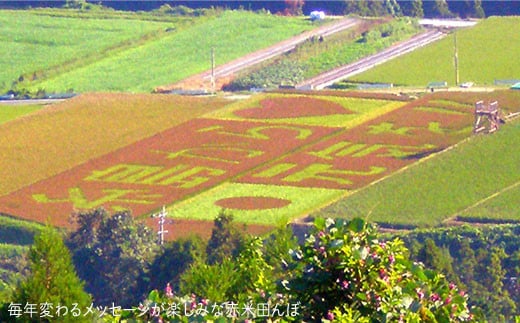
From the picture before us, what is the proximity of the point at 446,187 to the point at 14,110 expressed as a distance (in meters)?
18.8

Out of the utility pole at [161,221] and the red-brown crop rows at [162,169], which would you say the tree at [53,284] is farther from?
the red-brown crop rows at [162,169]

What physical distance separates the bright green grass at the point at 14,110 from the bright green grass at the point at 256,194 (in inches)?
475

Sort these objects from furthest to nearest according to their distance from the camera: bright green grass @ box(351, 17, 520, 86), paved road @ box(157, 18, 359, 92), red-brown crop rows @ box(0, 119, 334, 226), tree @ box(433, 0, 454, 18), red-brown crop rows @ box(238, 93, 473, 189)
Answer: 1. tree @ box(433, 0, 454, 18)
2. paved road @ box(157, 18, 359, 92)
3. bright green grass @ box(351, 17, 520, 86)
4. red-brown crop rows @ box(238, 93, 473, 189)
5. red-brown crop rows @ box(0, 119, 334, 226)

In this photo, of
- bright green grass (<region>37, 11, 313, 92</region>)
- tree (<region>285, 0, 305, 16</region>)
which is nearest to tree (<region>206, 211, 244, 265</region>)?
bright green grass (<region>37, 11, 313, 92</region>)

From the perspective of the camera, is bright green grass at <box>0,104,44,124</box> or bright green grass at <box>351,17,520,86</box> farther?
bright green grass at <box>351,17,520,86</box>

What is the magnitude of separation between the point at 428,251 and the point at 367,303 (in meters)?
16.6

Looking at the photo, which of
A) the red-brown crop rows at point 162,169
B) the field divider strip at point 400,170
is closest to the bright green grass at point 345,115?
the red-brown crop rows at point 162,169

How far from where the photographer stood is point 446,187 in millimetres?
37594

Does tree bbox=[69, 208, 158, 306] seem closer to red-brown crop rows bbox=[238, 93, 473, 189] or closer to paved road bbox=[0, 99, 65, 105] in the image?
red-brown crop rows bbox=[238, 93, 473, 189]

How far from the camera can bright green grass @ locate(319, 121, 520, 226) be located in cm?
3569

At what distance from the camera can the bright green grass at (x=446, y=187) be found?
35688mm

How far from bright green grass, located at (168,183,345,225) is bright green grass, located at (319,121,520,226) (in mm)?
754

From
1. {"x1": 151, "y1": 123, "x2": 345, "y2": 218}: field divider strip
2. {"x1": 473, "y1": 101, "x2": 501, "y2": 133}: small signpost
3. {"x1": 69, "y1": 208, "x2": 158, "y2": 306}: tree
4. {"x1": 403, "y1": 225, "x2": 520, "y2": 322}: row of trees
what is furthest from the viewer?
{"x1": 473, "y1": 101, "x2": 501, "y2": 133}: small signpost

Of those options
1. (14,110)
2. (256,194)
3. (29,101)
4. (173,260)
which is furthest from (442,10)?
(173,260)
